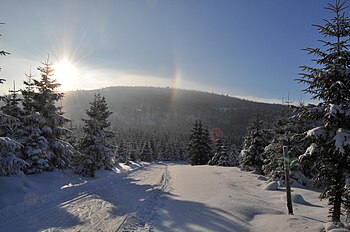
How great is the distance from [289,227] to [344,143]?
3051 mm

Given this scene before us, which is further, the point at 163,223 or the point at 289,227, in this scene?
the point at 163,223

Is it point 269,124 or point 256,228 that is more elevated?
point 269,124

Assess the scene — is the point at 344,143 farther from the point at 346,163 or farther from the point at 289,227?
the point at 289,227

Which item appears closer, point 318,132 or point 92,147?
point 318,132

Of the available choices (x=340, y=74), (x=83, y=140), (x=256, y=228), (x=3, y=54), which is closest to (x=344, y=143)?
(x=340, y=74)

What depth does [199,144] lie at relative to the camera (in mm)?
53188

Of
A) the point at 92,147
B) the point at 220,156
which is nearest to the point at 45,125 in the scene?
the point at 92,147

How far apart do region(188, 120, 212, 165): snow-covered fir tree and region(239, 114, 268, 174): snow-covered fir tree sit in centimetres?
1831

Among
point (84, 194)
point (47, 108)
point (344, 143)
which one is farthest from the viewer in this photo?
point (47, 108)

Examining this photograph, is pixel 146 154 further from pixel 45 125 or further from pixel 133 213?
pixel 133 213

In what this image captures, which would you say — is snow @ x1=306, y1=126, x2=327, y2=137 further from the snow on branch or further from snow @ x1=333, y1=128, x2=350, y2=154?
snow @ x1=333, y1=128, x2=350, y2=154

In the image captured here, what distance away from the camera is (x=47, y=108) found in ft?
65.9

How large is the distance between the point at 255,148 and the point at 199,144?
2091 cm

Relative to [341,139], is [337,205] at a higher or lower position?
lower
